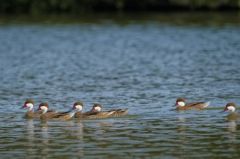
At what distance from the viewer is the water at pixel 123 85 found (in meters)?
22.8

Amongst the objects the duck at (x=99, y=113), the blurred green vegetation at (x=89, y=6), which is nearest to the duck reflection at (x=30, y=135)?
the duck at (x=99, y=113)

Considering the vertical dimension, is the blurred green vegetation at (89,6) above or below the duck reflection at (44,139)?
below

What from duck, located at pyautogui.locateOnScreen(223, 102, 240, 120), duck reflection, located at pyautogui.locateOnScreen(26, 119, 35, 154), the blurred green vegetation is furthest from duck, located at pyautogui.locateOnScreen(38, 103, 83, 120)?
the blurred green vegetation

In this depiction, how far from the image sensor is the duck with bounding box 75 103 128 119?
88.0 feet

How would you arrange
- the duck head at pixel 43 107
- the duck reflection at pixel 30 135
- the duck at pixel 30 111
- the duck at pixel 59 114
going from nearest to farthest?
the duck reflection at pixel 30 135
the duck at pixel 59 114
the duck at pixel 30 111
the duck head at pixel 43 107

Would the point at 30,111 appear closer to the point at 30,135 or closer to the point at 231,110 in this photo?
the point at 30,135

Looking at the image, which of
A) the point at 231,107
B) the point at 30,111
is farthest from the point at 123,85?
the point at 231,107

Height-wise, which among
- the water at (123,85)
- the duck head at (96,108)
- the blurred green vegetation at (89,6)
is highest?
the duck head at (96,108)

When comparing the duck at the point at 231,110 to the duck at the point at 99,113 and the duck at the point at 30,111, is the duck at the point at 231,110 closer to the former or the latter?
the duck at the point at 99,113

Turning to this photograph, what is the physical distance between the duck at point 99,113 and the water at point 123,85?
0.87 feet

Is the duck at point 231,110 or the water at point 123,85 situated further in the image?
the duck at point 231,110

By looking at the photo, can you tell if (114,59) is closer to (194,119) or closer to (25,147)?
(194,119)

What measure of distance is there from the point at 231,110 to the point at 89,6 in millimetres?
45579

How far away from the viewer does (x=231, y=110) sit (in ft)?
87.4
